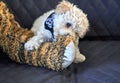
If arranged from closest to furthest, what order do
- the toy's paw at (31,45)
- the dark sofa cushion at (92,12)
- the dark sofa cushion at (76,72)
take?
the dark sofa cushion at (76,72) < the toy's paw at (31,45) < the dark sofa cushion at (92,12)

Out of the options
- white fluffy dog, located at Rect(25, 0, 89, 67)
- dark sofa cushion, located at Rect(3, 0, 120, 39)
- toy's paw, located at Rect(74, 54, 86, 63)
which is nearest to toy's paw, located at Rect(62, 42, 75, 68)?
white fluffy dog, located at Rect(25, 0, 89, 67)

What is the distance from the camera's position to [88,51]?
148cm

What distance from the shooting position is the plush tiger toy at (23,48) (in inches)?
49.3

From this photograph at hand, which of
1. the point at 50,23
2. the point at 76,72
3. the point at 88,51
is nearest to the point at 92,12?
the point at 88,51

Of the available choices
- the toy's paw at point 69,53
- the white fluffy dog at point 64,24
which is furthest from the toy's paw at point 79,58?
the toy's paw at point 69,53

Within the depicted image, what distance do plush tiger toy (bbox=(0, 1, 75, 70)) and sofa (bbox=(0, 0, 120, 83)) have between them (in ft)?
0.13

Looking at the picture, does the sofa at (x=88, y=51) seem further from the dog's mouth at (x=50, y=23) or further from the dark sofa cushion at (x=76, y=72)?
the dog's mouth at (x=50, y=23)

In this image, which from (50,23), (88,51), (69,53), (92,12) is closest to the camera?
(69,53)

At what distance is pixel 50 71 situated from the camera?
1269 millimetres

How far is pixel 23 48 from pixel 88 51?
1.27 ft

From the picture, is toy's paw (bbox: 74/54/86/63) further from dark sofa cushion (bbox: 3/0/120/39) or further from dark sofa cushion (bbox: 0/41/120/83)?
dark sofa cushion (bbox: 3/0/120/39)

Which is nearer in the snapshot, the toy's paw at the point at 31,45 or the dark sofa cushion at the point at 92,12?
the toy's paw at the point at 31,45

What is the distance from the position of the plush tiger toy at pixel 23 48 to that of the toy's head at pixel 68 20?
→ 5cm

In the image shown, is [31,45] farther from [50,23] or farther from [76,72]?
[76,72]
